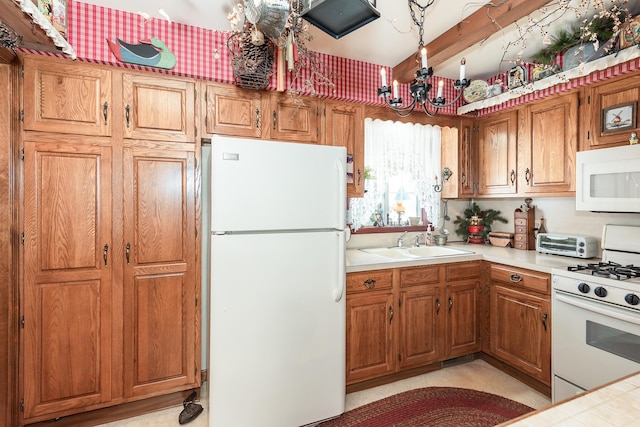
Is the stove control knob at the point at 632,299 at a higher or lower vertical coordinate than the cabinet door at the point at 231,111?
lower

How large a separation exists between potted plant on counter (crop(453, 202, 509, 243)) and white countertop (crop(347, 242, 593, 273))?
0.37 m

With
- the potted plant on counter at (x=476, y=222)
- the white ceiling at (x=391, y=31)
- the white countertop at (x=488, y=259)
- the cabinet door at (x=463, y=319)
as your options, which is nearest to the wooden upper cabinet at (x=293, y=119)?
the white ceiling at (x=391, y=31)

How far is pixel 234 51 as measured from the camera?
2096 mm

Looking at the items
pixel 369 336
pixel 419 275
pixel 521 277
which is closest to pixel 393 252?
pixel 419 275

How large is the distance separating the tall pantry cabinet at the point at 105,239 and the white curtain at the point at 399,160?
1564 mm

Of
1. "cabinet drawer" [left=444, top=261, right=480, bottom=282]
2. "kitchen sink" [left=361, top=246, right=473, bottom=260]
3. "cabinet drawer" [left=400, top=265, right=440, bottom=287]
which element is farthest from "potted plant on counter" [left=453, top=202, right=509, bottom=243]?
"cabinet drawer" [left=400, top=265, right=440, bottom=287]

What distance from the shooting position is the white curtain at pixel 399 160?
3.02m

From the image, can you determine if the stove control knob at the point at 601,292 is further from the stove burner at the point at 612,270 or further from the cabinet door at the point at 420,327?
the cabinet door at the point at 420,327

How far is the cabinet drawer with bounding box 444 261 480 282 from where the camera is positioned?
2613mm

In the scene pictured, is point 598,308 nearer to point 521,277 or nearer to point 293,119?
point 521,277

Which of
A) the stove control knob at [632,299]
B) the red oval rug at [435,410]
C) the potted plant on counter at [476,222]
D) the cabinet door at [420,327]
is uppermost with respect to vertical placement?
the potted plant on counter at [476,222]

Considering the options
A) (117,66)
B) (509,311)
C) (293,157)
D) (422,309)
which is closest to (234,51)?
(117,66)

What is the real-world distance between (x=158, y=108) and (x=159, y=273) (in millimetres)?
1076

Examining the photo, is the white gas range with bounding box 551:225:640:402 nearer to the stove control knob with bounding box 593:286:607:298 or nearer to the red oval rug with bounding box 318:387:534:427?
the stove control knob with bounding box 593:286:607:298
